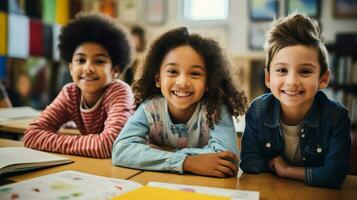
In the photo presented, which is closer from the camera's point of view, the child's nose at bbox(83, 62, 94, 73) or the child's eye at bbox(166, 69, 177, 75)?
the child's eye at bbox(166, 69, 177, 75)

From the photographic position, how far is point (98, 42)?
5.08 feet

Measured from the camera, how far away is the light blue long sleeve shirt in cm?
107

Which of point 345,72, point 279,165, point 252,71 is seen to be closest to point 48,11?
point 252,71

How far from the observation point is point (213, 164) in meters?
1.03

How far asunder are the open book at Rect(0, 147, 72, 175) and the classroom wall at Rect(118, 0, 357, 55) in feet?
8.81

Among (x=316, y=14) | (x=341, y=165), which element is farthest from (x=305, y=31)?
(x=316, y=14)

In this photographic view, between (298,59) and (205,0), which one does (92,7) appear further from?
(298,59)

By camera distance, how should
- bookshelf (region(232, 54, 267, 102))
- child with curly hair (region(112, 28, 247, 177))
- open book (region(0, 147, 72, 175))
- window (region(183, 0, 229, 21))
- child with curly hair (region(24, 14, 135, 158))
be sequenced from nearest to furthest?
open book (region(0, 147, 72, 175)) → child with curly hair (region(112, 28, 247, 177)) → child with curly hair (region(24, 14, 135, 158)) → bookshelf (region(232, 54, 267, 102)) → window (region(183, 0, 229, 21))

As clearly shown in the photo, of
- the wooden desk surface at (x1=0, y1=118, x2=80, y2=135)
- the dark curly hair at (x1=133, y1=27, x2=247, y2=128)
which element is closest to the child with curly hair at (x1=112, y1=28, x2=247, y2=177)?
the dark curly hair at (x1=133, y1=27, x2=247, y2=128)

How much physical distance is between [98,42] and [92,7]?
343cm

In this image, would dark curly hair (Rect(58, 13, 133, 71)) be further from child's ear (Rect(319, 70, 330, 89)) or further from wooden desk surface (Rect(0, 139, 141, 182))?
child's ear (Rect(319, 70, 330, 89))

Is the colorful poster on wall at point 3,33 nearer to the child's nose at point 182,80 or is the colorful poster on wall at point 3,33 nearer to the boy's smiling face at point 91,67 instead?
the boy's smiling face at point 91,67

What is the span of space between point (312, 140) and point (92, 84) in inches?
34.5

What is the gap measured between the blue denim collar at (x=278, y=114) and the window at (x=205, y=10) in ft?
10.8
